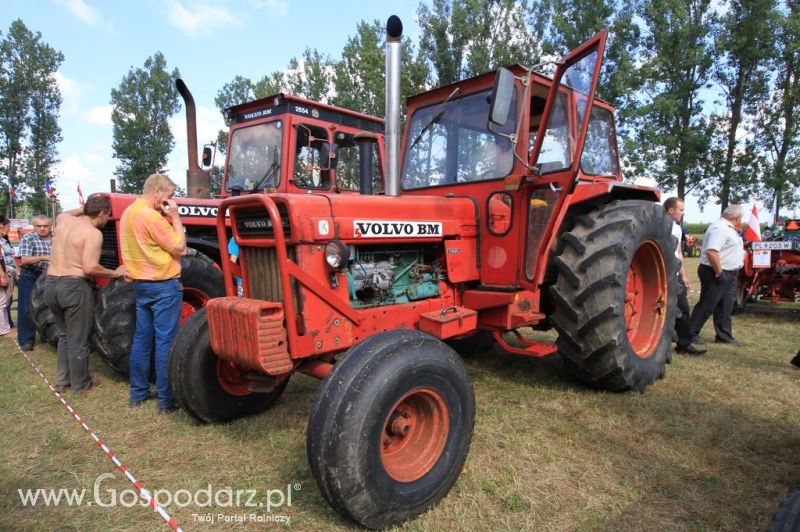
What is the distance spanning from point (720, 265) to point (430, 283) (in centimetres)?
393

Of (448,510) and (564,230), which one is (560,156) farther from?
(448,510)

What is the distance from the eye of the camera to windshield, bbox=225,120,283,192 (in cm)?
549

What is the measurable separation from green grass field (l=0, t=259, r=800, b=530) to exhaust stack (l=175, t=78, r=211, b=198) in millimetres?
2395

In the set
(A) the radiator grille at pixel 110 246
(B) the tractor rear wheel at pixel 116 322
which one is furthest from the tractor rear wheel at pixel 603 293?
(A) the radiator grille at pixel 110 246

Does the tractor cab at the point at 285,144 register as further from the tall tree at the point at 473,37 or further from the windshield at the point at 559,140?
the tall tree at the point at 473,37

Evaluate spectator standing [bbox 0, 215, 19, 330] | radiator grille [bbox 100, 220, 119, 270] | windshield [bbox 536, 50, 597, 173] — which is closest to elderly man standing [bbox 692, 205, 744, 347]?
windshield [bbox 536, 50, 597, 173]

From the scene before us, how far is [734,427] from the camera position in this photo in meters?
3.26

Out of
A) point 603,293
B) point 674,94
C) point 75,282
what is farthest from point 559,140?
point 674,94

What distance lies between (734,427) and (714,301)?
108 inches

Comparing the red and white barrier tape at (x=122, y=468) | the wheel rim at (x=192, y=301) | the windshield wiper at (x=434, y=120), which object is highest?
the windshield wiper at (x=434, y=120)

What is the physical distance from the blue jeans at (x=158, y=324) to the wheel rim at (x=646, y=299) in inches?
145

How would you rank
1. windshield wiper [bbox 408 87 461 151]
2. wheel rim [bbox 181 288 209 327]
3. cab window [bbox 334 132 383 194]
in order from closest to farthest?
windshield wiper [bbox 408 87 461 151], wheel rim [bbox 181 288 209 327], cab window [bbox 334 132 383 194]

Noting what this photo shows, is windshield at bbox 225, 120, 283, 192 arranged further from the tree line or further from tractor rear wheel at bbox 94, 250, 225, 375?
the tree line

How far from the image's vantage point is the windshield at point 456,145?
11.8ft
